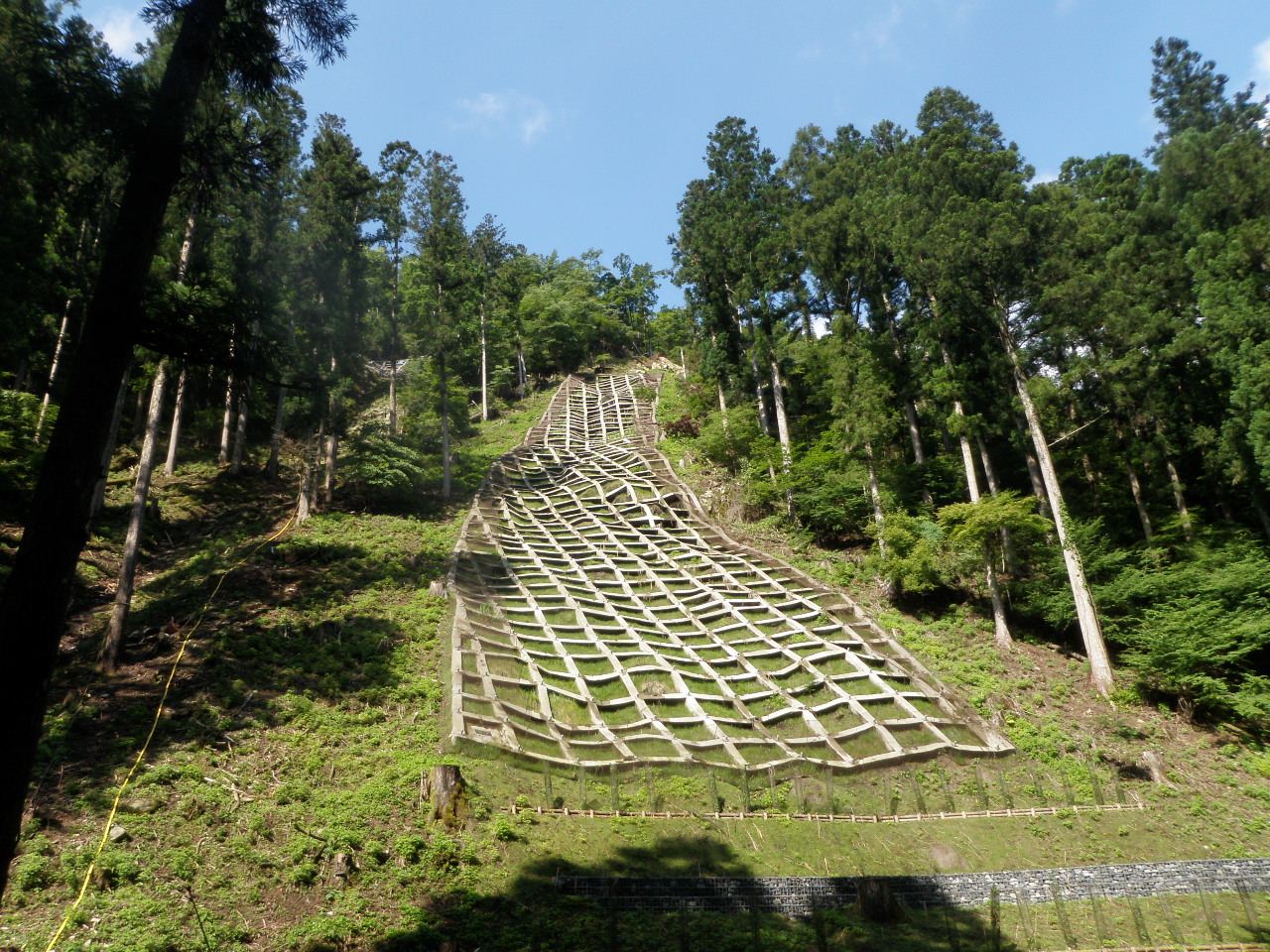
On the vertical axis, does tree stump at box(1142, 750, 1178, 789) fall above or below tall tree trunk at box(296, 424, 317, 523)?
below

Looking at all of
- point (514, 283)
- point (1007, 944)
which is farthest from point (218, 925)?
point (514, 283)

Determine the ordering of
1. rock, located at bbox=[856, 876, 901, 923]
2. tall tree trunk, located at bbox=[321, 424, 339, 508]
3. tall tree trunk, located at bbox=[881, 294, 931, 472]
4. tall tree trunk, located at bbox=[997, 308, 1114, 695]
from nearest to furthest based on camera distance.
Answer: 1. rock, located at bbox=[856, 876, 901, 923]
2. tall tree trunk, located at bbox=[997, 308, 1114, 695]
3. tall tree trunk, located at bbox=[321, 424, 339, 508]
4. tall tree trunk, located at bbox=[881, 294, 931, 472]

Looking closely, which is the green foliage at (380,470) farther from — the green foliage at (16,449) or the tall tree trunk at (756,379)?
the tall tree trunk at (756,379)

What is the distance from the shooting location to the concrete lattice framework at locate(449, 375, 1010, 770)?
1152cm

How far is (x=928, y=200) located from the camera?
19781mm

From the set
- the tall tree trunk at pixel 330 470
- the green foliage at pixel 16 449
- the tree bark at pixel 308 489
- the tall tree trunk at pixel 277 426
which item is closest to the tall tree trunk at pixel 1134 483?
the tree bark at pixel 308 489

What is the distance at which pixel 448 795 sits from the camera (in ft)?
27.4

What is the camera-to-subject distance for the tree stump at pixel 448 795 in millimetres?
8219

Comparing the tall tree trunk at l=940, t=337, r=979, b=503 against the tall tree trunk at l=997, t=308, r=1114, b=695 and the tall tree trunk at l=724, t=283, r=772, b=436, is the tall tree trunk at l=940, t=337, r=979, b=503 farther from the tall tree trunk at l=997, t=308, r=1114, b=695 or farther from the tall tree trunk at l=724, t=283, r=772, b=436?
the tall tree trunk at l=724, t=283, r=772, b=436

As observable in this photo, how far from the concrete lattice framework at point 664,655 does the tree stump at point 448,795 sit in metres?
1.49

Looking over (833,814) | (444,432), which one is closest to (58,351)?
(444,432)

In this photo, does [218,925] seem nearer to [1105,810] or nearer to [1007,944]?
[1007,944]

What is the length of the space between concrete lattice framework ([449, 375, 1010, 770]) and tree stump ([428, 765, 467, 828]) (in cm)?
149

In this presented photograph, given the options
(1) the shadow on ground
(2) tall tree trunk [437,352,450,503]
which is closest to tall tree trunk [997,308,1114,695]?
(1) the shadow on ground
